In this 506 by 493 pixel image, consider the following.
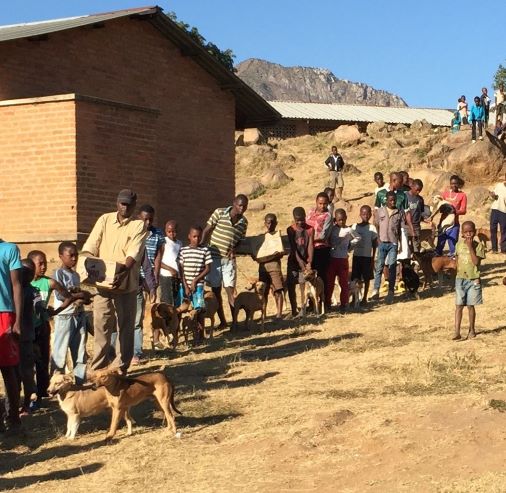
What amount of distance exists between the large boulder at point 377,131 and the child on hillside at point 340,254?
2149 centimetres

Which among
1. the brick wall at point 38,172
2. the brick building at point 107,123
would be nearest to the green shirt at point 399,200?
the brick building at point 107,123

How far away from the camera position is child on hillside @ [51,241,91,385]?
8531mm

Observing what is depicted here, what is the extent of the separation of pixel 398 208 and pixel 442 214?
5.31ft

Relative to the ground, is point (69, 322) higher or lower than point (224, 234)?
lower

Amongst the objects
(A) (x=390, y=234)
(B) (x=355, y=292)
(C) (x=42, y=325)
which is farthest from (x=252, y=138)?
(C) (x=42, y=325)

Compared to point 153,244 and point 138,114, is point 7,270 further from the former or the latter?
point 138,114

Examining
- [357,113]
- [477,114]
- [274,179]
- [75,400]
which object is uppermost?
[357,113]

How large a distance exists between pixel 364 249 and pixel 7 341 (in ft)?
23.9

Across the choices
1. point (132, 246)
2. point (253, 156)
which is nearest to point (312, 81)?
point (253, 156)

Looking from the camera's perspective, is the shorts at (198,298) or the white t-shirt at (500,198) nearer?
the shorts at (198,298)

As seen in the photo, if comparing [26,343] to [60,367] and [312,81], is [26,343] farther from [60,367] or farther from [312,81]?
[312,81]

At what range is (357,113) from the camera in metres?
41.5

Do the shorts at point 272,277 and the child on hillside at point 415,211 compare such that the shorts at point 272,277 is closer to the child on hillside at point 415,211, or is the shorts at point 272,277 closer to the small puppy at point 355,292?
the small puppy at point 355,292

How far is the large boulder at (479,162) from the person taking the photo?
25.1m
